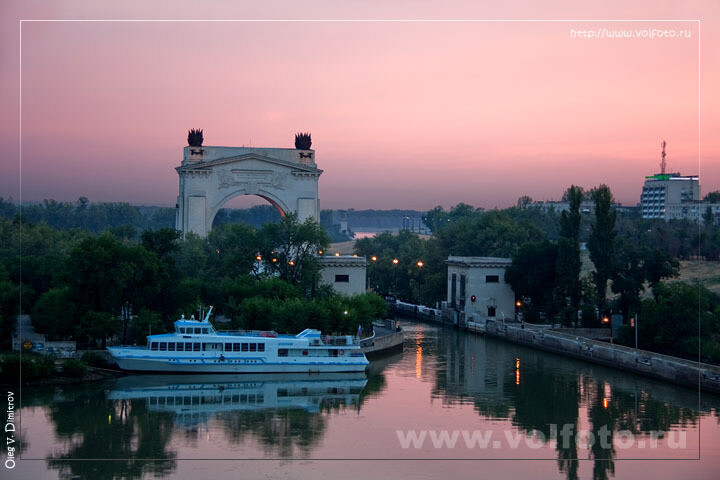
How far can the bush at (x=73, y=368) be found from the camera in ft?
90.3

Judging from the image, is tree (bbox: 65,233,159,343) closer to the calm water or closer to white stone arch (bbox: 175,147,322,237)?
the calm water

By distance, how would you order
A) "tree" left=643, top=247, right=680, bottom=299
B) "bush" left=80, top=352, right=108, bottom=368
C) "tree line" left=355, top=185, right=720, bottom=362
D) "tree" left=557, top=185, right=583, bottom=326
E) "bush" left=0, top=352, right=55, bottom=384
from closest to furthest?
1. "bush" left=0, top=352, right=55, bottom=384
2. "bush" left=80, top=352, right=108, bottom=368
3. "tree line" left=355, top=185, right=720, bottom=362
4. "tree" left=643, top=247, right=680, bottom=299
5. "tree" left=557, top=185, right=583, bottom=326

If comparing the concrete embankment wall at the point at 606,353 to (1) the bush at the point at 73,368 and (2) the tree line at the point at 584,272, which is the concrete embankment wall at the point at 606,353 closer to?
(2) the tree line at the point at 584,272

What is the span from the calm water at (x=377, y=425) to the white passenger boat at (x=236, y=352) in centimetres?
57

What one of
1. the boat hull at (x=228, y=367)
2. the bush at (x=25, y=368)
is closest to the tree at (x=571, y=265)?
→ the boat hull at (x=228, y=367)

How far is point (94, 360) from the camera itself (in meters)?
29.5

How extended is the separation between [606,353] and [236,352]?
13.3 metres

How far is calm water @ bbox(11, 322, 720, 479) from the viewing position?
19188 millimetres

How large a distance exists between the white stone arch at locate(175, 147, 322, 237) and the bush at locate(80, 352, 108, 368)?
66.0ft

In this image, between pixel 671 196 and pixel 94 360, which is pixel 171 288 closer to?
pixel 94 360

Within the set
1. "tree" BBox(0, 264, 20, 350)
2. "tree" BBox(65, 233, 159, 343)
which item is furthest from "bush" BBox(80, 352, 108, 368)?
"tree" BBox(0, 264, 20, 350)

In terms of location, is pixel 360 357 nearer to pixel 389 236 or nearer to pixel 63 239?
pixel 63 239

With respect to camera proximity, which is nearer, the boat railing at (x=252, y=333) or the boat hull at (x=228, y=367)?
the boat hull at (x=228, y=367)

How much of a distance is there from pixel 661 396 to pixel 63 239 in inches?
1547
